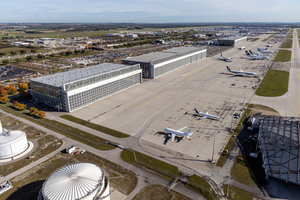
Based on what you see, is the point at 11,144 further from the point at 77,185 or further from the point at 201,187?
the point at 201,187

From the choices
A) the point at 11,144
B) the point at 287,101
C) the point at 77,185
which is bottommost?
the point at 287,101

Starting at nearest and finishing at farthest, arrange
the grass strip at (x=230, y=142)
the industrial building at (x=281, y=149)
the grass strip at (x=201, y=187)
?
the grass strip at (x=201, y=187)
the industrial building at (x=281, y=149)
the grass strip at (x=230, y=142)

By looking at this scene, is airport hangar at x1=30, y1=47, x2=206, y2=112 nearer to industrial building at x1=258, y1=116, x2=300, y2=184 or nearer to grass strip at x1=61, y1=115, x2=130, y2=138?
grass strip at x1=61, y1=115, x2=130, y2=138

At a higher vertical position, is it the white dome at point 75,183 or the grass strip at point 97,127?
the white dome at point 75,183

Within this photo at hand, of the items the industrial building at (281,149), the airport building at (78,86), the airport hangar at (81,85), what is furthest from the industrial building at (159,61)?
the industrial building at (281,149)

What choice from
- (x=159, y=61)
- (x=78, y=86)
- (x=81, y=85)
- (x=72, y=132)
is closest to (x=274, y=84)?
(x=159, y=61)

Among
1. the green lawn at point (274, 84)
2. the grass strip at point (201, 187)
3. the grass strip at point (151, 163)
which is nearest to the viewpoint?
the grass strip at point (201, 187)

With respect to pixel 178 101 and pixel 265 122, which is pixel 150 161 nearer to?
pixel 265 122

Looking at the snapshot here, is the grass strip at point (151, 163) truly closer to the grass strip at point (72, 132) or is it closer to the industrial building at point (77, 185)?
the grass strip at point (72, 132)
